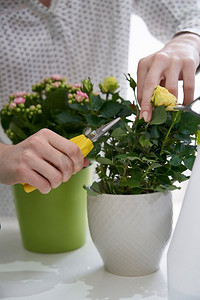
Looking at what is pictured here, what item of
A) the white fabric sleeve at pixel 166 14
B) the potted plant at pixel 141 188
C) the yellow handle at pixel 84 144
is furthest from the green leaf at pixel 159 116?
the white fabric sleeve at pixel 166 14

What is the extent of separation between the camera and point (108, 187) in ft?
2.35

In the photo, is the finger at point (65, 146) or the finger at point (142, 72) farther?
the finger at point (142, 72)

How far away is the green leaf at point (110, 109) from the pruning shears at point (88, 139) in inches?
1.4

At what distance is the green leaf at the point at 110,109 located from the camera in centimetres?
74

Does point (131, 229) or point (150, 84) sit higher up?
point (150, 84)

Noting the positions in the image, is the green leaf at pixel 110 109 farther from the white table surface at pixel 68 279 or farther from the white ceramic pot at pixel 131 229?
the white table surface at pixel 68 279

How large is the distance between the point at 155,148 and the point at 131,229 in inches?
5.1

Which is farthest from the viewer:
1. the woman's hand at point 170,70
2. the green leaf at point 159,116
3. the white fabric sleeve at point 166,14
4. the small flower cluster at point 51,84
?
the white fabric sleeve at point 166,14

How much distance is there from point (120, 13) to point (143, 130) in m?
0.67

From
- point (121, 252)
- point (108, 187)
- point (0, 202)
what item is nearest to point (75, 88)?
→ point (108, 187)

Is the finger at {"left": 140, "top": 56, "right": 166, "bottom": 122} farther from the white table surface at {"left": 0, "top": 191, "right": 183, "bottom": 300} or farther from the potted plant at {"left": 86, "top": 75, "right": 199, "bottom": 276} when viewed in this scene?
the white table surface at {"left": 0, "top": 191, "right": 183, "bottom": 300}

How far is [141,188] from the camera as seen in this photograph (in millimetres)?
679

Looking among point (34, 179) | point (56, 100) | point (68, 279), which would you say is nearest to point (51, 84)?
point (56, 100)

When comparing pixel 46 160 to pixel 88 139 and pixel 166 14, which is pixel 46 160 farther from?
pixel 166 14
